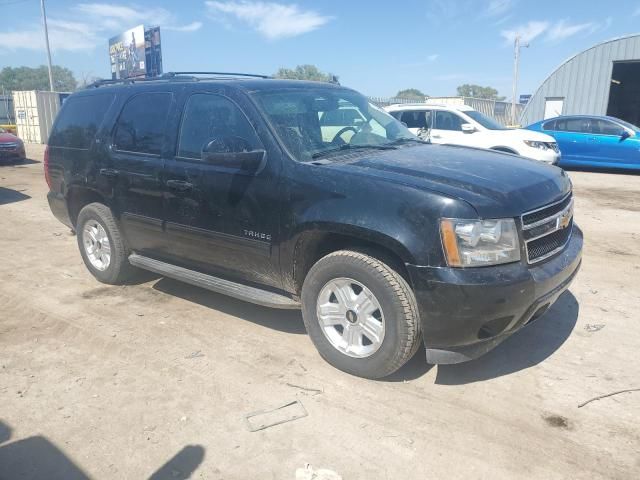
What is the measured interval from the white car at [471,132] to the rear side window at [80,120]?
7863 millimetres

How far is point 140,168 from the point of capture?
4.46 meters

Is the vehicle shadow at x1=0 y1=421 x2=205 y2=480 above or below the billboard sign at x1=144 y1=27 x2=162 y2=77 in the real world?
below

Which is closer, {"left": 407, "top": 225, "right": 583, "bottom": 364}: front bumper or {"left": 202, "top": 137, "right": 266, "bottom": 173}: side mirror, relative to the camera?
{"left": 407, "top": 225, "right": 583, "bottom": 364}: front bumper

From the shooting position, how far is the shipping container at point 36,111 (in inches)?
1008

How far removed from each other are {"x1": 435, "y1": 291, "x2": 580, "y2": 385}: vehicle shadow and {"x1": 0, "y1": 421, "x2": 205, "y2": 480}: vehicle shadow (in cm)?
166

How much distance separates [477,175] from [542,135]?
33.3ft

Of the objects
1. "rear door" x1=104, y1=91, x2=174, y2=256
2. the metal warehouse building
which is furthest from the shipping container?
"rear door" x1=104, y1=91, x2=174, y2=256

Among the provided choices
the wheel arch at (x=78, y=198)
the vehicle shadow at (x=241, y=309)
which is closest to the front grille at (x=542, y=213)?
the vehicle shadow at (x=241, y=309)

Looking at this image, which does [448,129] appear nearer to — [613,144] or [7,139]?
[613,144]

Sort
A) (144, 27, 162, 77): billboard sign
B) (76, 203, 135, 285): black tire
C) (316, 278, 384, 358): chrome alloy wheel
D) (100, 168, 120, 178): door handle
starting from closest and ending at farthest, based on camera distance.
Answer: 1. (316, 278, 384, 358): chrome alloy wheel
2. (100, 168, 120, 178): door handle
3. (76, 203, 135, 285): black tire
4. (144, 27, 162, 77): billboard sign

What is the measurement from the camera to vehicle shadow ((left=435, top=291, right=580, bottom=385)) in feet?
11.5

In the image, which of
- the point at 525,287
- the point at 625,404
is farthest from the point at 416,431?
the point at 625,404

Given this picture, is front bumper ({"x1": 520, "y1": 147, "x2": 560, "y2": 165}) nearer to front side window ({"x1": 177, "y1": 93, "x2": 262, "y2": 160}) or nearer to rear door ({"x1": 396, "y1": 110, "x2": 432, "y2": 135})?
rear door ({"x1": 396, "y1": 110, "x2": 432, "y2": 135})

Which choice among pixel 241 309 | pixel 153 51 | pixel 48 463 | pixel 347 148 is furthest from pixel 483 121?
pixel 153 51
